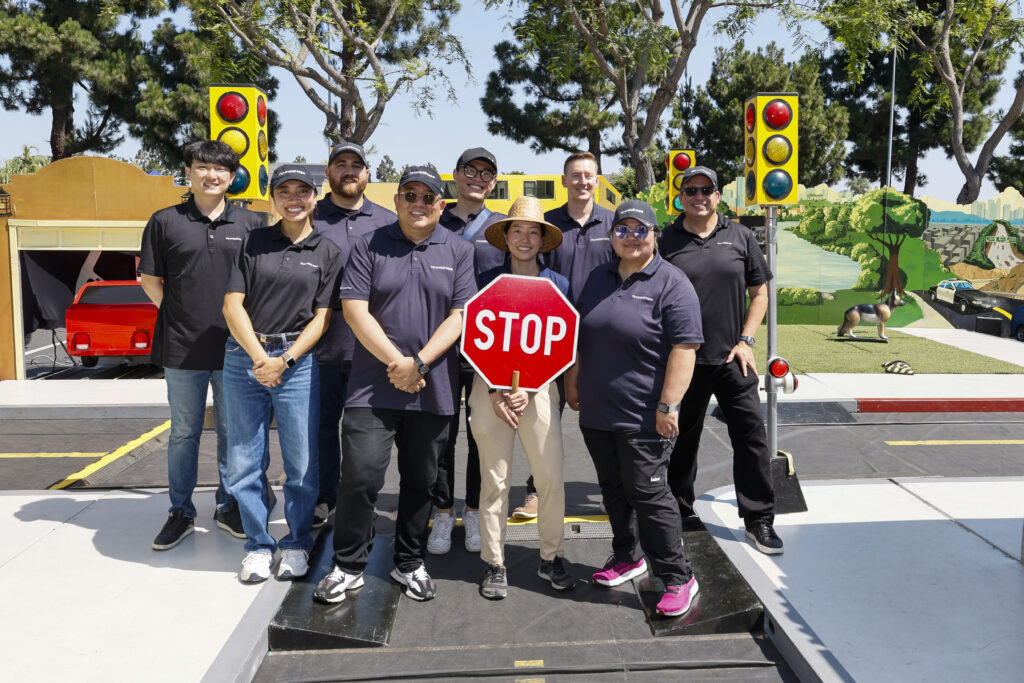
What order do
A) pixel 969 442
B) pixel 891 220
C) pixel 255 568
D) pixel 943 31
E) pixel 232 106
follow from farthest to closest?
pixel 943 31
pixel 891 220
pixel 969 442
pixel 232 106
pixel 255 568

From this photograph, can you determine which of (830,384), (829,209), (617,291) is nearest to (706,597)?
(617,291)

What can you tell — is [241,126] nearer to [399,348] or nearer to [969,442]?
[399,348]

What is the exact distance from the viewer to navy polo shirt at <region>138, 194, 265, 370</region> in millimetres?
4043

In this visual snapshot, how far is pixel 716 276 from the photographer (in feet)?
13.3

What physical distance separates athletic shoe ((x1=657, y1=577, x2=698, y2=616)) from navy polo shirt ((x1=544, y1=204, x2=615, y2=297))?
1.57 meters

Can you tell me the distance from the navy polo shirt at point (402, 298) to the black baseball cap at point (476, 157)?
2.16 feet

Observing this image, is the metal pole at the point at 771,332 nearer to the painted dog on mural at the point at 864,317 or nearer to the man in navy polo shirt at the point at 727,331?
the man in navy polo shirt at the point at 727,331

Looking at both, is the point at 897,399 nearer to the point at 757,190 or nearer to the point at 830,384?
the point at 830,384

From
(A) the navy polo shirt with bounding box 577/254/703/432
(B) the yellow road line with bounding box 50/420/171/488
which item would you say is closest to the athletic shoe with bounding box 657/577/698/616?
(A) the navy polo shirt with bounding box 577/254/703/432

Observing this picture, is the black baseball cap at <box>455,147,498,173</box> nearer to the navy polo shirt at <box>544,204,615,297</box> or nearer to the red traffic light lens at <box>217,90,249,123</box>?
the navy polo shirt at <box>544,204,615,297</box>

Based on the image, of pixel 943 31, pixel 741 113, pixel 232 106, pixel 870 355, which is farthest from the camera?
pixel 741 113

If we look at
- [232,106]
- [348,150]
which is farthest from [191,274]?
[232,106]

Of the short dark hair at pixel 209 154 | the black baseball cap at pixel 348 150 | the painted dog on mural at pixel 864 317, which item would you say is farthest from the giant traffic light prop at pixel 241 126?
the painted dog on mural at pixel 864 317

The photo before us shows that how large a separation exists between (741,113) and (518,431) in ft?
102
